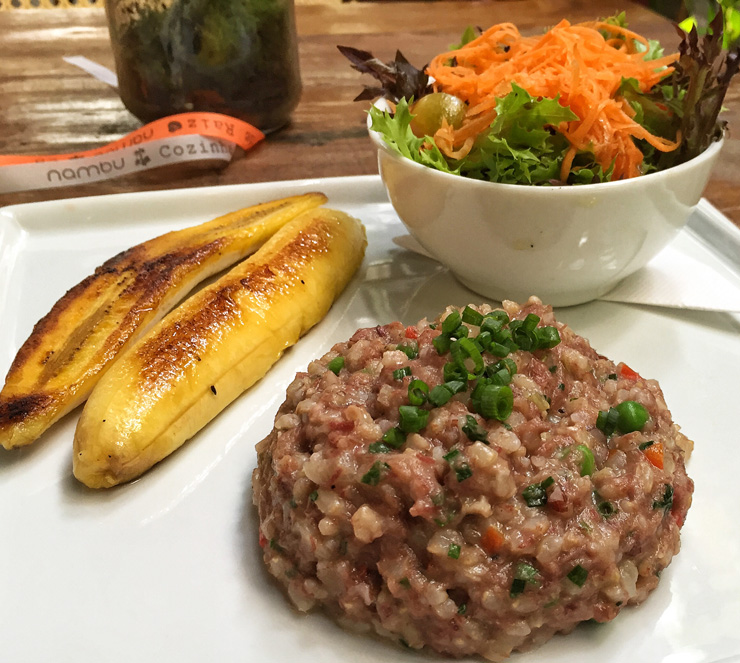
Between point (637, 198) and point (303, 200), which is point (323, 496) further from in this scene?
point (303, 200)

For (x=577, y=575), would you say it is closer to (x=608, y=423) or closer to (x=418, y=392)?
(x=608, y=423)

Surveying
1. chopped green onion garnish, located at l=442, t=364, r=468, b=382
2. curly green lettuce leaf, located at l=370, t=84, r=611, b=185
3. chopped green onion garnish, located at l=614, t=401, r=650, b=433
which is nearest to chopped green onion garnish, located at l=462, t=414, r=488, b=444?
chopped green onion garnish, located at l=442, t=364, r=468, b=382

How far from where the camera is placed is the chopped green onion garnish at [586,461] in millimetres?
1310

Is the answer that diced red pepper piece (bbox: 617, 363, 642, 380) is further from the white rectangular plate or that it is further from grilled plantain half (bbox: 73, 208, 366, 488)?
grilled plantain half (bbox: 73, 208, 366, 488)

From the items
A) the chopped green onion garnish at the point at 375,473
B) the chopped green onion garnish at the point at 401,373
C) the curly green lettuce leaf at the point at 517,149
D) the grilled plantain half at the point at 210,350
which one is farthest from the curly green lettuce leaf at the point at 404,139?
the chopped green onion garnish at the point at 375,473

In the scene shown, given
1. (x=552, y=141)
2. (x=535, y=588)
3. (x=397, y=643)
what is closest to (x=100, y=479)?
(x=397, y=643)

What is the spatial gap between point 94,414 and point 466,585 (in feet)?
3.03

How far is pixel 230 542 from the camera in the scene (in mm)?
1482

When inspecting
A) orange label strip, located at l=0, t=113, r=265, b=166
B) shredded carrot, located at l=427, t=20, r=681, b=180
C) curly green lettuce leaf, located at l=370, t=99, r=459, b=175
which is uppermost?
shredded carrot, located at l=427, t=20, r=681, b=180

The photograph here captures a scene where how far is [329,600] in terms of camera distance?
4.39 ft

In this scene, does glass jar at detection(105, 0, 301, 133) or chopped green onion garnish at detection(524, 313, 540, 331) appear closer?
chopped green onion garnish at detection(524, 313, 540, 331)

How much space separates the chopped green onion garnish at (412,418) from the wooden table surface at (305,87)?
77.0 inches

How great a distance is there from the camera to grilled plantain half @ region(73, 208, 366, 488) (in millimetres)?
1580

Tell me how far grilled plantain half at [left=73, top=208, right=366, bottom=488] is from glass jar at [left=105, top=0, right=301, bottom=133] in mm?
1076
